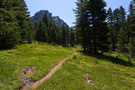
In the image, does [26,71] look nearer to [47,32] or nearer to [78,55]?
[78,55]

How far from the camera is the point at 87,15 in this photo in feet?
68.0

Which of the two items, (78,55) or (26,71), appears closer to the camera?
(26,71)

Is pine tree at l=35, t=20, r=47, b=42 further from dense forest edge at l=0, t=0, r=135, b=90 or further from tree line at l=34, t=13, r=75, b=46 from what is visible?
dense forest edge at l=0, t=0, r=135, b=90

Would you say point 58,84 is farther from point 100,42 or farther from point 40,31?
point 40,31

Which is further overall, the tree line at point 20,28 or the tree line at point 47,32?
the tree line at point 47,32

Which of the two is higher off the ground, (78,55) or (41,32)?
(41,32)

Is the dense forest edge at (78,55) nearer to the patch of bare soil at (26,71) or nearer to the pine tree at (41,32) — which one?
the patch of bare soil at (26,71)

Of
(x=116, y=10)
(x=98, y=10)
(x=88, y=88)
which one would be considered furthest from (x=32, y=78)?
(x=116, y=10)

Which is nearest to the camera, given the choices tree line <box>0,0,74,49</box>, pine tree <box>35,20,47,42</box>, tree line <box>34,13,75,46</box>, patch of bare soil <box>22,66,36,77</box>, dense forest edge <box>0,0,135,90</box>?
dense forest edge <box>0,0,135,90</box>

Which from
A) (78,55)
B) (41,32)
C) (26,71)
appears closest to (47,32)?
(41,32)

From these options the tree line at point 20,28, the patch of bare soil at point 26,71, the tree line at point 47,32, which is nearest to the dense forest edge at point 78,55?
the tree line at point 20,28

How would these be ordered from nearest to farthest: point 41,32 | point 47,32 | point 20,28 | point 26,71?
1. point 26,71
2. point 20,28
3. point 41,32
4. point 47,32

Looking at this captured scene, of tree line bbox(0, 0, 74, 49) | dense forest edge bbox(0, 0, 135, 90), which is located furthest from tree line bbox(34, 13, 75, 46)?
dense forest edge bbox(0, 0, 135, 90)

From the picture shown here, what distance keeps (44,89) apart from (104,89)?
441 centimetres
